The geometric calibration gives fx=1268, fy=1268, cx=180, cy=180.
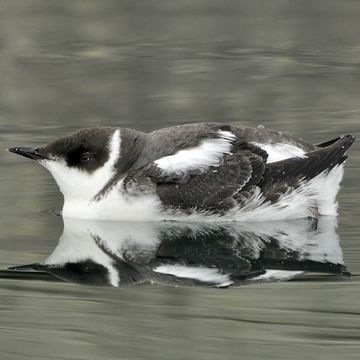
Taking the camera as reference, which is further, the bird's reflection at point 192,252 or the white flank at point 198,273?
the bird's reflection at point 192,252

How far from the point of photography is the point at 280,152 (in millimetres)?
9766

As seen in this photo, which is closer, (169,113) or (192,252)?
(192,252)

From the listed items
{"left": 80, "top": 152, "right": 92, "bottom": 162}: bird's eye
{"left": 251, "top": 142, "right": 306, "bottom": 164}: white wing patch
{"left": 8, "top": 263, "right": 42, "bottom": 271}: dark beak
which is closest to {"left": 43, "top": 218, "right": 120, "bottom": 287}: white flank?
{"left": 8, "top": 263, "right": 42, "bottom": 271}: dark beak

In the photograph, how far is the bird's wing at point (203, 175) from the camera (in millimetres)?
9477

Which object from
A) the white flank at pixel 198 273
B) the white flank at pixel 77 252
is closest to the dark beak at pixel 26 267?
the white flank at pixel 77 252

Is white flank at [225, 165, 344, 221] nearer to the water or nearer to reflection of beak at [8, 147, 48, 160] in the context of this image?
the water

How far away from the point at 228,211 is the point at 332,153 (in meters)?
0.92

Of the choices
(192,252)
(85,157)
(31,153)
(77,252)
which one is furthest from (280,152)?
(31,153)

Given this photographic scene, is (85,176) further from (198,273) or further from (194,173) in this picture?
(198,273)

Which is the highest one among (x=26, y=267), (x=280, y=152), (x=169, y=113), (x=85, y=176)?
(x=280, y=152)

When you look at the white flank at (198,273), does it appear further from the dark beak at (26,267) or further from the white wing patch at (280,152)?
the white wing patch at (280,152)

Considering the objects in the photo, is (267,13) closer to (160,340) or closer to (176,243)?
(176,243)

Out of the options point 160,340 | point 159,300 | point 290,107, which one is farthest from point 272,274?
point 290,107

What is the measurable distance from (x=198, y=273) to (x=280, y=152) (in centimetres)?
162
